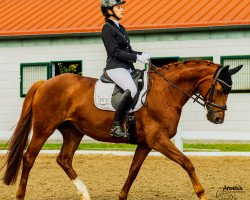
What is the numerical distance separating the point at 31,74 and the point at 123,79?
17.3 m

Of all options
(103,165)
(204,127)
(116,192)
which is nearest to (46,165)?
(103,165)

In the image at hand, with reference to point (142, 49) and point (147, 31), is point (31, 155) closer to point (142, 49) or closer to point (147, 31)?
point (147, 31)

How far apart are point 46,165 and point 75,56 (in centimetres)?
1087

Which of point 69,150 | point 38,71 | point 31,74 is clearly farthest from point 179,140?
point 31,74

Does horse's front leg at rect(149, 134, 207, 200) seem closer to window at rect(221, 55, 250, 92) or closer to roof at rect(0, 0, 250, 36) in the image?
roof at rect(0, 0, 250, 36)

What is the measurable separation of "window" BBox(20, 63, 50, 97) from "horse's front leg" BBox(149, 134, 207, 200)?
1731 cm

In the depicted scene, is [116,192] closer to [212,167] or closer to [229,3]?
[212,167]

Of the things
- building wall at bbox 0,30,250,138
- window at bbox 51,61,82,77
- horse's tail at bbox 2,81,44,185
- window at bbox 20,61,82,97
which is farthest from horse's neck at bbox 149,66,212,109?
window at bbox 20,61,82,97

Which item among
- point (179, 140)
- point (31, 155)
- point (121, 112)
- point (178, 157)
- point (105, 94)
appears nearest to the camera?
point (178, 157)

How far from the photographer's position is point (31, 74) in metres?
27.2

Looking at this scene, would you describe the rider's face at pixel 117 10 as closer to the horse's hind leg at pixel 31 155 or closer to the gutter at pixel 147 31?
the horse's hind leg at pixel 31 155

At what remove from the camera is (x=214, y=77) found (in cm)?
1011

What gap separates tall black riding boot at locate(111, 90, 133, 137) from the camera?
1014cm

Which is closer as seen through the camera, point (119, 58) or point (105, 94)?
point (119, 58)
